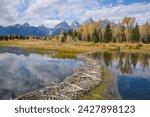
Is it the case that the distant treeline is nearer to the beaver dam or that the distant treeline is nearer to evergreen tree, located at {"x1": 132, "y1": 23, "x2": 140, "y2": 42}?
evergreen tree, located at {"x1": 132, "y1": 23, "x2": 140, "y2": 42}

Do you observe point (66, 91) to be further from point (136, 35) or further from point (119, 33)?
point (119, 33)

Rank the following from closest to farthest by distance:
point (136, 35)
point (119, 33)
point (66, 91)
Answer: point (66, 91)
point (136, 35)
point (119, 33)

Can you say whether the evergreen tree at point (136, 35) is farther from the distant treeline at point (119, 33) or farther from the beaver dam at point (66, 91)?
the beaver dam at point (66, 91)

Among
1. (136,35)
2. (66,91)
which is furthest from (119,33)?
(66,91)

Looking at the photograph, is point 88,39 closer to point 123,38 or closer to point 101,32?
point 101,32

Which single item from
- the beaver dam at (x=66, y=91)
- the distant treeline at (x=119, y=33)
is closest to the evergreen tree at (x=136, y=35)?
the distant treeline at (x=119, y=33)

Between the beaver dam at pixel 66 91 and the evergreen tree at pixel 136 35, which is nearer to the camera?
the beaver dam at pixel 66 91

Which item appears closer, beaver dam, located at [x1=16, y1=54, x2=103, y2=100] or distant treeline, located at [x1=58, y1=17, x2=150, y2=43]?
beaver dam, located at [x1=16, y1=54, x2=103, y2=100]

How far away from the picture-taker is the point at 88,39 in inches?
6033

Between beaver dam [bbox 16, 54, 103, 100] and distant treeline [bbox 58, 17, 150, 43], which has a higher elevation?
distant treeline [bbox 58, 17, 150, 43]

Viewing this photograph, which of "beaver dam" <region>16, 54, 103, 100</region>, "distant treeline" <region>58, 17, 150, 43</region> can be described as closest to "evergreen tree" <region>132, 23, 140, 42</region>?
"distant treeline" <region>58, 17, 150, 43</region>

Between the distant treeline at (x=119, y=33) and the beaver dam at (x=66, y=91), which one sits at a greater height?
the distant treeline at (x=119, y=33)

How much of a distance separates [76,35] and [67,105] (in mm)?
151843

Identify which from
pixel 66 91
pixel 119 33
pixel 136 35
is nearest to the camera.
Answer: pixel 66 91
